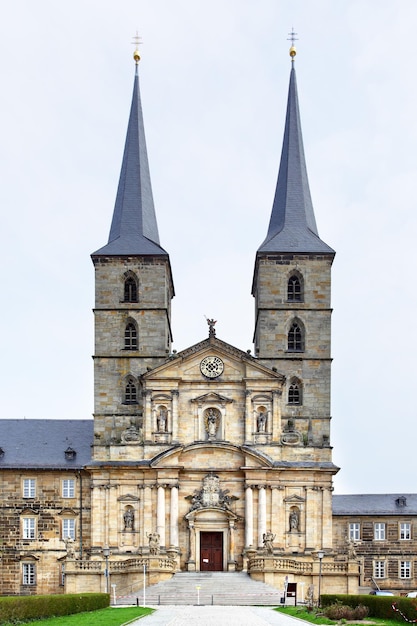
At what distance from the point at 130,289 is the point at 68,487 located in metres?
13.0

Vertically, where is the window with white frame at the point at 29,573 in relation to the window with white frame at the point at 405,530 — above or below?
below

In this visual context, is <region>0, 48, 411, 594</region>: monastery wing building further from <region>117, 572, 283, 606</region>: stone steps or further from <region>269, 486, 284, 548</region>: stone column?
<region>117, 572, 283, 606</region>: stone steps

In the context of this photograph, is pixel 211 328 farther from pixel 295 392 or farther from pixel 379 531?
pixel 379 531

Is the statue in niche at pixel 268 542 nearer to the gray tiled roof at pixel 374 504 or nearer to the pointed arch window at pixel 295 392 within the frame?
the pointed arch window at pixel 295 392

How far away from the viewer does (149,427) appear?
68562 mm

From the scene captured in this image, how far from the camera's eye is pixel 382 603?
1747 inches

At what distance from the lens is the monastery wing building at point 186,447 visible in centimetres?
6719

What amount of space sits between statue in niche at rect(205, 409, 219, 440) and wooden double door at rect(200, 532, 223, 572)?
579 centimetres

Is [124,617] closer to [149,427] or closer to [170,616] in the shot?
[170,616]

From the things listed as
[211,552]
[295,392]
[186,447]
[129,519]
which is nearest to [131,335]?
[186,447]

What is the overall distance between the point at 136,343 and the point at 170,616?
91.2ft

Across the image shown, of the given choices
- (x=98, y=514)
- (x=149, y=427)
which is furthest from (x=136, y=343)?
(x=98, y=514)

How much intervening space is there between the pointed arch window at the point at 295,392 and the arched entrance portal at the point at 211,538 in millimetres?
8269

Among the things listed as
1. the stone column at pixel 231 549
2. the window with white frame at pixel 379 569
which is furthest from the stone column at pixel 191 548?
the window with white frame at pixel 379 569
